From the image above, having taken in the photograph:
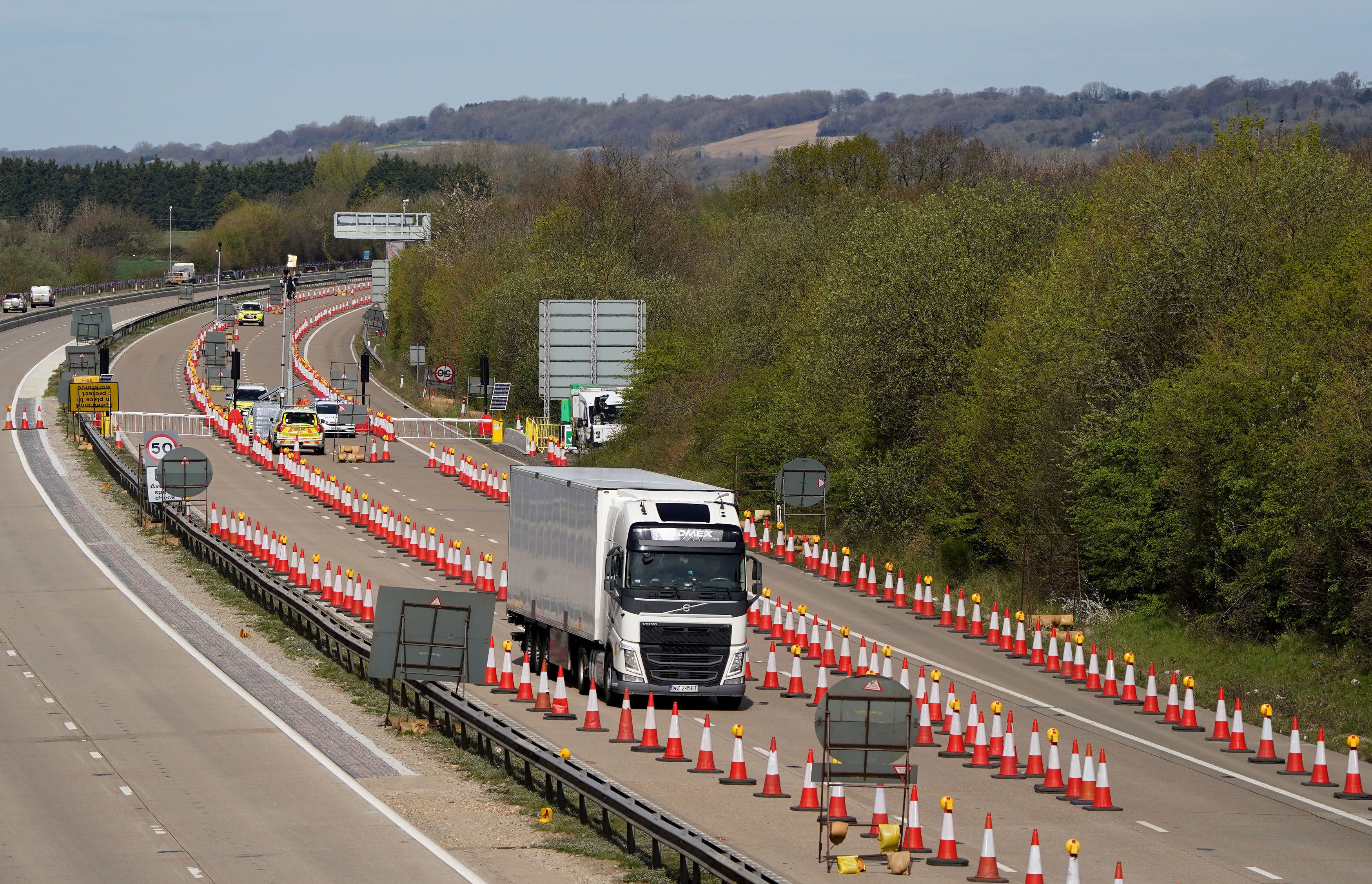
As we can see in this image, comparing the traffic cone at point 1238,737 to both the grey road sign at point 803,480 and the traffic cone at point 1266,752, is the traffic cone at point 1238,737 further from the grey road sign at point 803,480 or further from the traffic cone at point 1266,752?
the grey road sign at point 803,480

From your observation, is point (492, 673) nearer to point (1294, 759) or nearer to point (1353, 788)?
point (1294, 759)

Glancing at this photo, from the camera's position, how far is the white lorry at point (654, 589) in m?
22.8

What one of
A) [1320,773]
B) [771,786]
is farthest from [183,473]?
[1320,773]

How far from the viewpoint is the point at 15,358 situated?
312 ft

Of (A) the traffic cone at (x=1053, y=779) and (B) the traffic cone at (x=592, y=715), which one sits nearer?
(A) the traffic cone at (x=1053, y=779)

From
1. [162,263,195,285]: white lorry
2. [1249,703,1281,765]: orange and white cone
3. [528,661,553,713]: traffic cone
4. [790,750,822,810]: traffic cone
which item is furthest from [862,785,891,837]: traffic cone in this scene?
[162,263,195,285]: white lorry

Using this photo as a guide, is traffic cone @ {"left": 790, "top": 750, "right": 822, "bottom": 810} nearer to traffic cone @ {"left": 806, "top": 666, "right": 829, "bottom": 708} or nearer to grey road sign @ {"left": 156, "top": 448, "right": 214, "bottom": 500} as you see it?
traffic cone @ {"left": 806, "top": 666, "right": 829, "bottom": 708}

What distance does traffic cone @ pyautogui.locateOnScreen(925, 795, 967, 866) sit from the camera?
15.3 m

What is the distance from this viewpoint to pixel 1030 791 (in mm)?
19312

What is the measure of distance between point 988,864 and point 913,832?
1.03m

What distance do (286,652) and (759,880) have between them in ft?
56.5

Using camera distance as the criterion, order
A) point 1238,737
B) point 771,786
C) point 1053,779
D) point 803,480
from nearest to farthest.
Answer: point 771,786 < point 1053,779 < point 1238,737 < point 803,480

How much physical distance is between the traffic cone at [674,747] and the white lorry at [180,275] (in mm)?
142586

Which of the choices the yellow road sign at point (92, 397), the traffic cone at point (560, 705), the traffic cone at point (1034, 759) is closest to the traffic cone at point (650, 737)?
the traffic cone at point (560, 705)
